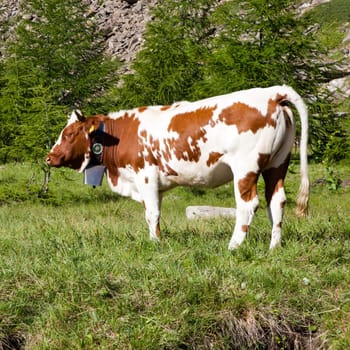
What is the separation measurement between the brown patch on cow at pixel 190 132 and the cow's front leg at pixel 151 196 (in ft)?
1.70

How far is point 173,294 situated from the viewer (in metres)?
5.01

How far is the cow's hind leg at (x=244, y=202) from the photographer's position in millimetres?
6395

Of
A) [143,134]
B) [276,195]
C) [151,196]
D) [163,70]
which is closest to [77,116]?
[143,134]

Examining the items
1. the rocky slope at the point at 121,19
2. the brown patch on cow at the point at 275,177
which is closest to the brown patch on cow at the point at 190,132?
the brown patch on cow at the point at 275,177

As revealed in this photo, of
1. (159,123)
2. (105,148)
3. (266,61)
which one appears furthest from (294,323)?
(266,61)

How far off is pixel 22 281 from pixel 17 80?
22.5m

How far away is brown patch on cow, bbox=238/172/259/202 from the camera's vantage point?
6.37 metres

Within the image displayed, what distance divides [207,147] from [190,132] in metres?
0.29

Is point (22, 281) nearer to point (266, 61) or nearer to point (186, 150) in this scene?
point (186, 150)

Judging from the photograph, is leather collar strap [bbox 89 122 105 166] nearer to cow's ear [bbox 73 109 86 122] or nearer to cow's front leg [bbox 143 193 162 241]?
cow's ear [bbox 73 109 86 122]

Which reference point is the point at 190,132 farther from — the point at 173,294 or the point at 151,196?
the point at 173,294

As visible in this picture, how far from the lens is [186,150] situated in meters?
6.77

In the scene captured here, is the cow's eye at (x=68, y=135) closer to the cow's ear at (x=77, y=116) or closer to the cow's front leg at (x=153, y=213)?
the cow's ear at (x=77, y=116)

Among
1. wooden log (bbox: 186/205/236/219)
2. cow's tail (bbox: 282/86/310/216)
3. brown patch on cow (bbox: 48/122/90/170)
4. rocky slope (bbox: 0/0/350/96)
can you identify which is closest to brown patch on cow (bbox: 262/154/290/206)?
cow's tail (bbox: 282/86/310/216)
